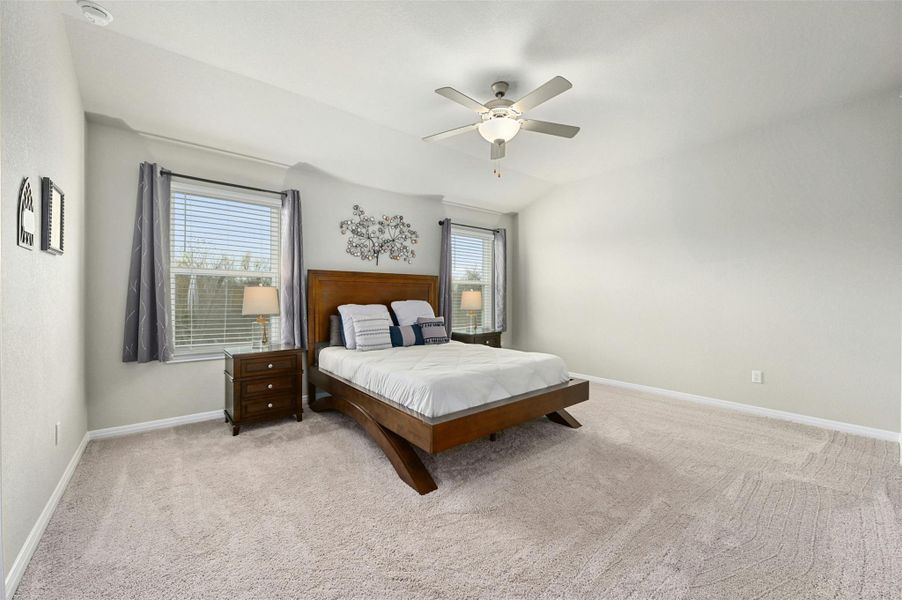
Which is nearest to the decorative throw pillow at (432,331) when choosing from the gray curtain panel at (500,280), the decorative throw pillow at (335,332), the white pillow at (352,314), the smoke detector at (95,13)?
the white pillow at (352,314)

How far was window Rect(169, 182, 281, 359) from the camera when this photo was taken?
3453mm

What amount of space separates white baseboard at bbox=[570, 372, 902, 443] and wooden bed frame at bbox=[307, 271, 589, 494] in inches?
68.7

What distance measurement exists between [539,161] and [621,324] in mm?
2255

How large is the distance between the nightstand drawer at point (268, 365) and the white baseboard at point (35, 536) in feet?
3.67

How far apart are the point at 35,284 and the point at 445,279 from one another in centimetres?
379

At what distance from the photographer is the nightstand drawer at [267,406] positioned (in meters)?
3.23

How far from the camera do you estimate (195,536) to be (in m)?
1.85

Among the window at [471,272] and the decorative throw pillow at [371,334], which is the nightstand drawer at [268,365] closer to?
the decorative throw pillow at [371,334]

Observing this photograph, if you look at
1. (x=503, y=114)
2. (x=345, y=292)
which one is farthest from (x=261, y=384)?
(x=503, y=114)

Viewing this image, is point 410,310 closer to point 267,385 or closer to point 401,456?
point 267,385

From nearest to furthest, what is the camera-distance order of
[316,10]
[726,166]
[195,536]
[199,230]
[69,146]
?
[195,536] → [316,10] → [69,146] → [199,230] → [726,166]

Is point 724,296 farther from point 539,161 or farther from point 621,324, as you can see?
point 539,161

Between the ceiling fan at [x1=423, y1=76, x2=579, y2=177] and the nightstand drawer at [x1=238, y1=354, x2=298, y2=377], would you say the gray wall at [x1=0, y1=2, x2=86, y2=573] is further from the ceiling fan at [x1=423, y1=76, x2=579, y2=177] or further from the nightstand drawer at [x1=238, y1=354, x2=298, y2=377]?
the ceiling fan at [x1=423, y1=76, x2=579, y2=177]

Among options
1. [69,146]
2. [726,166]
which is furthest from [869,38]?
[69,146]
